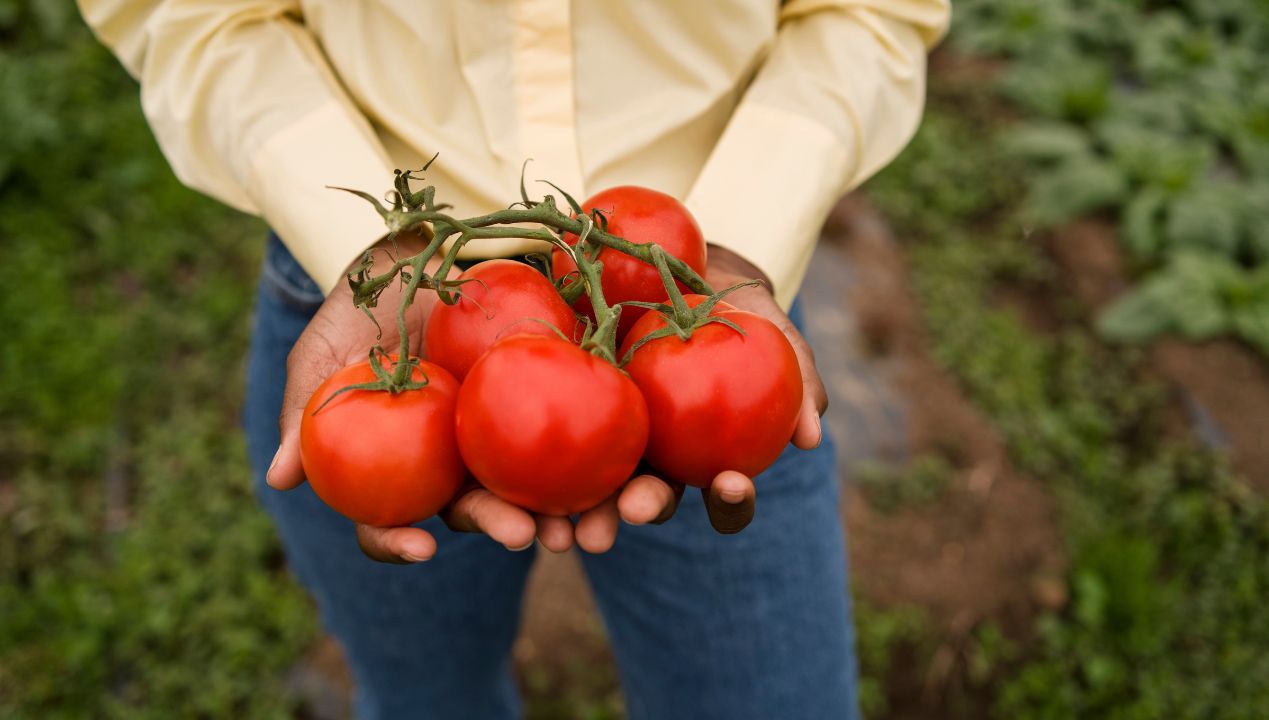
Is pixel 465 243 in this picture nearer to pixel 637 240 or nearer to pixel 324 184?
pixel 637 240

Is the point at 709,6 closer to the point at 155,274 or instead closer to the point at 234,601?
the point at 234,601

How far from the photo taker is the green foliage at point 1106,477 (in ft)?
9.59

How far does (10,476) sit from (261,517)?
2.76ft

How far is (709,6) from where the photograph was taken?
164cm

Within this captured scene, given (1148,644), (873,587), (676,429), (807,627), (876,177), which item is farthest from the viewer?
(876,177)

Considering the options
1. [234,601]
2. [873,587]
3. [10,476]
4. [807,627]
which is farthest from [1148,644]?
[10,476]

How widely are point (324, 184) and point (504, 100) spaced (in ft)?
1.07

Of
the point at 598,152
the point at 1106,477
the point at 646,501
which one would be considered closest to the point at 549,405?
the point at 646,501

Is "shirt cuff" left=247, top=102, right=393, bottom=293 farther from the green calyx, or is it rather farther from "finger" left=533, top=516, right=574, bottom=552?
"finger" left=533, top=516, right=574, bottom=552

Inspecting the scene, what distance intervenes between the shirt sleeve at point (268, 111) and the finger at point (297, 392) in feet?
0.70

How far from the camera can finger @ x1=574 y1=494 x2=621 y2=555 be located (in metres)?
1.30

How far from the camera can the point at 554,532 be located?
1.32 metres

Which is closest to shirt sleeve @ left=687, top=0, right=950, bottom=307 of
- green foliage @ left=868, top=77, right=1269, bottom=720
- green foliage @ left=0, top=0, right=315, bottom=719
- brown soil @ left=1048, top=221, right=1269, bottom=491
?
green foliage @ left=868, top=77, right=1269, bottom=720

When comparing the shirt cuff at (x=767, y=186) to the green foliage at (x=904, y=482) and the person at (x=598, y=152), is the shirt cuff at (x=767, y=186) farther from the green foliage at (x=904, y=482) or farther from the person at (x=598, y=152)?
the green foliage at (x=904, y=482)
